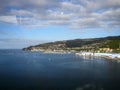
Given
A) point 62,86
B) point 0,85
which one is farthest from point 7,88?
point 62,86

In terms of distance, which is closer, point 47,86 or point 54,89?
point 54,89

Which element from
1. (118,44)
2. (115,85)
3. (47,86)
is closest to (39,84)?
(47,86)

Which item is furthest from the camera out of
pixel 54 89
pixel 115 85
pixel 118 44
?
pixel 118 44

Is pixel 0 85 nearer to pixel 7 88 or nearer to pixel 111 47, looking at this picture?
pixel 7 88

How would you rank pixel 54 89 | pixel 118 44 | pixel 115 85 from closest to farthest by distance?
pixel 54 89 → pixel 115 85 → pixel 118 44

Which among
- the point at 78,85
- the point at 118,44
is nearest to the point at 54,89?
the point at 78,85

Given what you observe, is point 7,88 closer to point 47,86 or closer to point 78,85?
point 47,86

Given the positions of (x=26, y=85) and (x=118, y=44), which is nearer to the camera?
(x=26, y=85)
